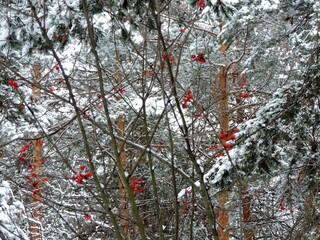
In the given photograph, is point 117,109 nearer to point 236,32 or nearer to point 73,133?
point 73,133

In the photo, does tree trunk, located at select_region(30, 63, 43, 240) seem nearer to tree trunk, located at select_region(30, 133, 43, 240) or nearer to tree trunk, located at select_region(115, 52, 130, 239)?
tree trunk, located at select_region(30, 133, 43, 240)

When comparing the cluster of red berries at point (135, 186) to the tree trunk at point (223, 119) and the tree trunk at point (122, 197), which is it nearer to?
the tree trunk at point (122, 197)

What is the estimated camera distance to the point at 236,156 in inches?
184

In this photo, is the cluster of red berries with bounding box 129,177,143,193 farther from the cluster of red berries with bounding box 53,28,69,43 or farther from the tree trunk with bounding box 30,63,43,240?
the cluster of red berries with bounding box 53,28,69,43

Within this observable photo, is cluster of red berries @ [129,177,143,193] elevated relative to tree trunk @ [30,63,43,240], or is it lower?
lower

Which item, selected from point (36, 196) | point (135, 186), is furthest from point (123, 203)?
point (135, 186)

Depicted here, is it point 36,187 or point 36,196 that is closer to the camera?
point 36,187

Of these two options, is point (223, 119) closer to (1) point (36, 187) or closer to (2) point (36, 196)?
(2) point (36, 196)

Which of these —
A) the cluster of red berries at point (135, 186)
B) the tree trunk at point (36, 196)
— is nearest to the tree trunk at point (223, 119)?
the tree trunk at point (36, 196)

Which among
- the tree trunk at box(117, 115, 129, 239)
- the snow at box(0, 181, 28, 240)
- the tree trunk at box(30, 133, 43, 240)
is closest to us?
the tree trunk at box(117, 115, 129, 239)

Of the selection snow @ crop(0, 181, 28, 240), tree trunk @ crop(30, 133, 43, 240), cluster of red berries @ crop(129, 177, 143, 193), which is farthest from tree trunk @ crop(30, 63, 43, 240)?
cluster of red berries @ crop(129, 177, 143, 193)

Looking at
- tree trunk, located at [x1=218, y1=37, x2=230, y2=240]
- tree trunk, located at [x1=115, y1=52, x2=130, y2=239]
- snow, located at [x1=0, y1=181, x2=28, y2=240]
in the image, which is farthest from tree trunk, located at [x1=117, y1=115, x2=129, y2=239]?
tree trunk, located at [x1=218, y1=37, x2=230, y2=240]

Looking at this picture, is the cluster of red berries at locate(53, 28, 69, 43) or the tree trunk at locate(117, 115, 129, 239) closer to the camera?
the tree trunk at locate(117, 115, 129, 239)

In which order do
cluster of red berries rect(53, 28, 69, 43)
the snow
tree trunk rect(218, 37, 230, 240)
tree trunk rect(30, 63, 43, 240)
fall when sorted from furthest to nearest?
tree trunk rect(218, 37, 230, 240), tree trunk rect(30, 63, 43, 240), cluster of red berries rect(53, 28, 69, 43), the snow
